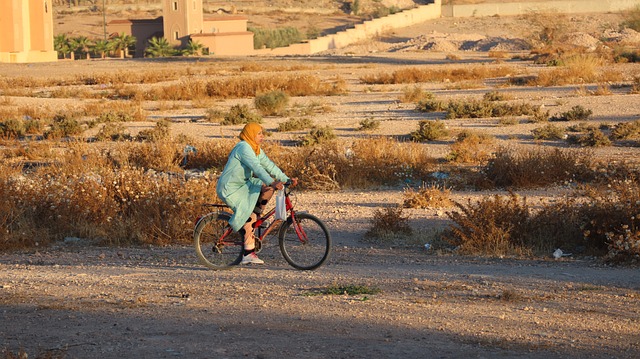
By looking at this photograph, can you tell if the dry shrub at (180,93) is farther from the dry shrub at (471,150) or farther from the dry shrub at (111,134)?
the dry shrub at (471,150)

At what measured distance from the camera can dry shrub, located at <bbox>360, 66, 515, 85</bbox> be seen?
1752 inches

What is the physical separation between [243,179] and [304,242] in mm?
907

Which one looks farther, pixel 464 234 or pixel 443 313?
pixel 464 234

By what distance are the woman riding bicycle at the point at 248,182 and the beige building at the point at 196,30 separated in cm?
7187

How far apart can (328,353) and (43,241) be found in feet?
22.7

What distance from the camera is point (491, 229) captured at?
11.5m

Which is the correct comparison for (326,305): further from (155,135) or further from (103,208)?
(155,135)

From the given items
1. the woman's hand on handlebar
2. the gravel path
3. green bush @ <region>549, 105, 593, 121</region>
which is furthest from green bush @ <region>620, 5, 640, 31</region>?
the woman's hand on handlebar

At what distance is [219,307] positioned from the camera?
321 inches

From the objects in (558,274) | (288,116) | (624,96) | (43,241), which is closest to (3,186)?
(43,241)

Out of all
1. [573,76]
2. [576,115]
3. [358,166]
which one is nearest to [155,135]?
[358,166]

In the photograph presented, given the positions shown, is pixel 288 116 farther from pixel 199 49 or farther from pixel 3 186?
pixel 199 49

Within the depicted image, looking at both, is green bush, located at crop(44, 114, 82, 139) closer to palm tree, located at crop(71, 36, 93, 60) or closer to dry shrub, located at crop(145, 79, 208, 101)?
dry shrub, located at crop(145, 79, 208, 101)

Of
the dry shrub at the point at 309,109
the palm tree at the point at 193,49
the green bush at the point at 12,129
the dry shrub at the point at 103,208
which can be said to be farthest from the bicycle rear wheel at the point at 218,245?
the palm tree at the point at 193,49
